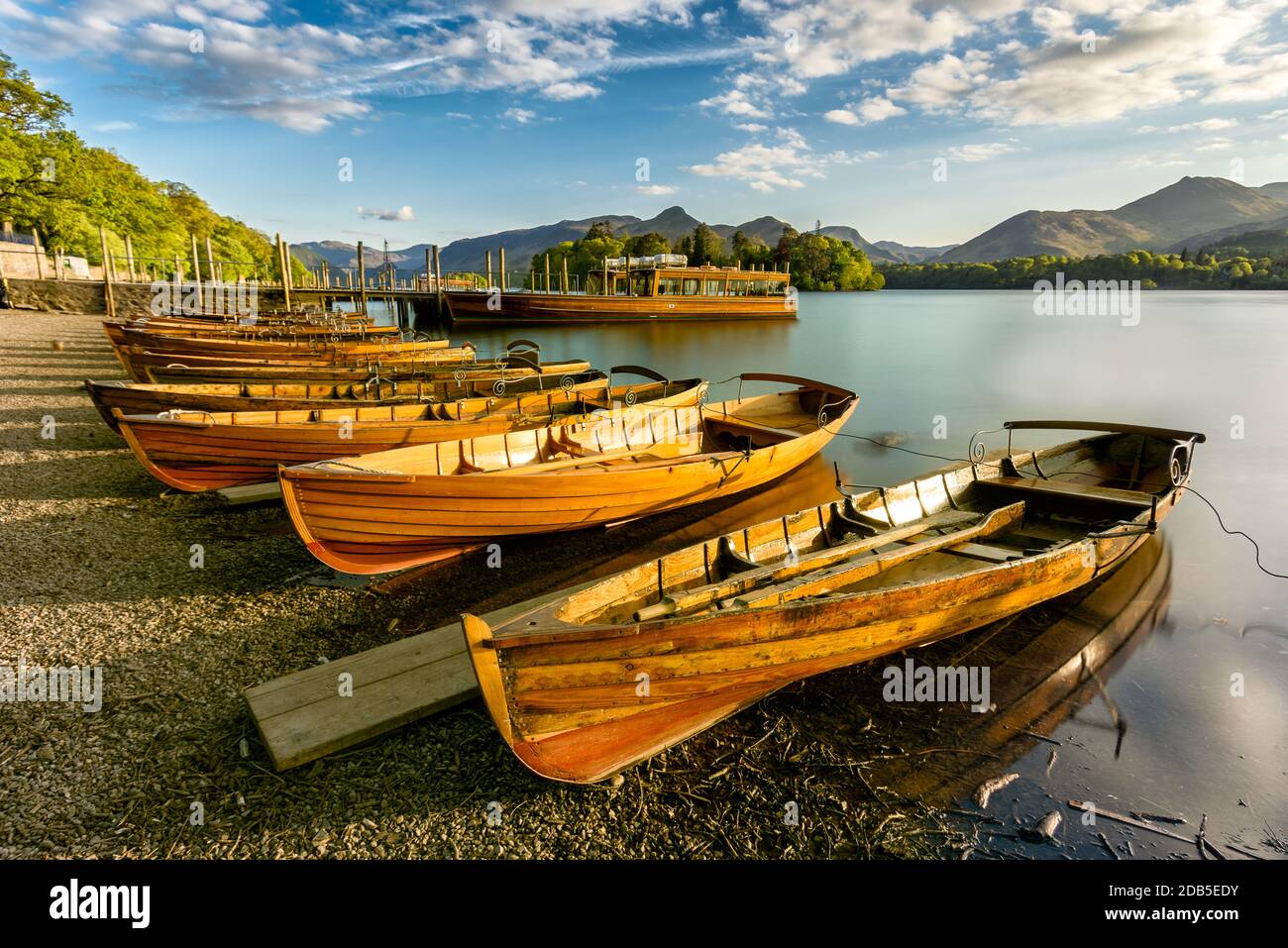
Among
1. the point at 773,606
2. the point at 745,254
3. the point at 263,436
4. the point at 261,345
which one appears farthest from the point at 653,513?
the point at 745,254

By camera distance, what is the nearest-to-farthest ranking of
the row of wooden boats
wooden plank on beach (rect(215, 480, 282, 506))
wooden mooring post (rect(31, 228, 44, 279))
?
the row of wooden boats → wooden plank on beach (rect(215, 480, 282, 506)) → wooden mooring post (rect(31, 228, 44, 279))

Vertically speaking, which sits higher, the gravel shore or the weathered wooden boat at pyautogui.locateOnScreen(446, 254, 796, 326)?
the weathered wooden boat at pyautogui.locateOnScreen(446, 254, 796, 326)

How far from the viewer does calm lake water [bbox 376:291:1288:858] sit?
518cm

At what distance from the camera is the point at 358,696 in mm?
4945

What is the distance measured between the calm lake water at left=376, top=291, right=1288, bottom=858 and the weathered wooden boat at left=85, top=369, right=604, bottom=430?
7.04 meters

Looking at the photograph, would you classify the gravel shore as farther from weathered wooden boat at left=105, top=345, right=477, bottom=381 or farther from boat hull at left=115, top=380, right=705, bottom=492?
weathered wooden boat at left=105, top=345, right=477, bottom=381

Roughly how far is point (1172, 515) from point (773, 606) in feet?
37.1

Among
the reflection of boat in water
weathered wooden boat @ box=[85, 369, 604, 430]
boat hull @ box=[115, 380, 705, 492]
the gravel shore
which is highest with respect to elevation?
weathered wooden boat @ box=[85, 369, 604, 430]

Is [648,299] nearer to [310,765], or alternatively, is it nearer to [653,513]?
[653,513]

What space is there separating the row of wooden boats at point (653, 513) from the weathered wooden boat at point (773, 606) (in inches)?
0.8

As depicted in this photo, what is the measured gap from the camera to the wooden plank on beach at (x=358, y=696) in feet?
14.7

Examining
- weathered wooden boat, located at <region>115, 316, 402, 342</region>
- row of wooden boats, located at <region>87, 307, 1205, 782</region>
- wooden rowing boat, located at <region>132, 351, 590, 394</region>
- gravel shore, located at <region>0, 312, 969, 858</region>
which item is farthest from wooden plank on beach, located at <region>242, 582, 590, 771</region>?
weathered wooden boat, located at <region>115, 316, 402, 342</region>
